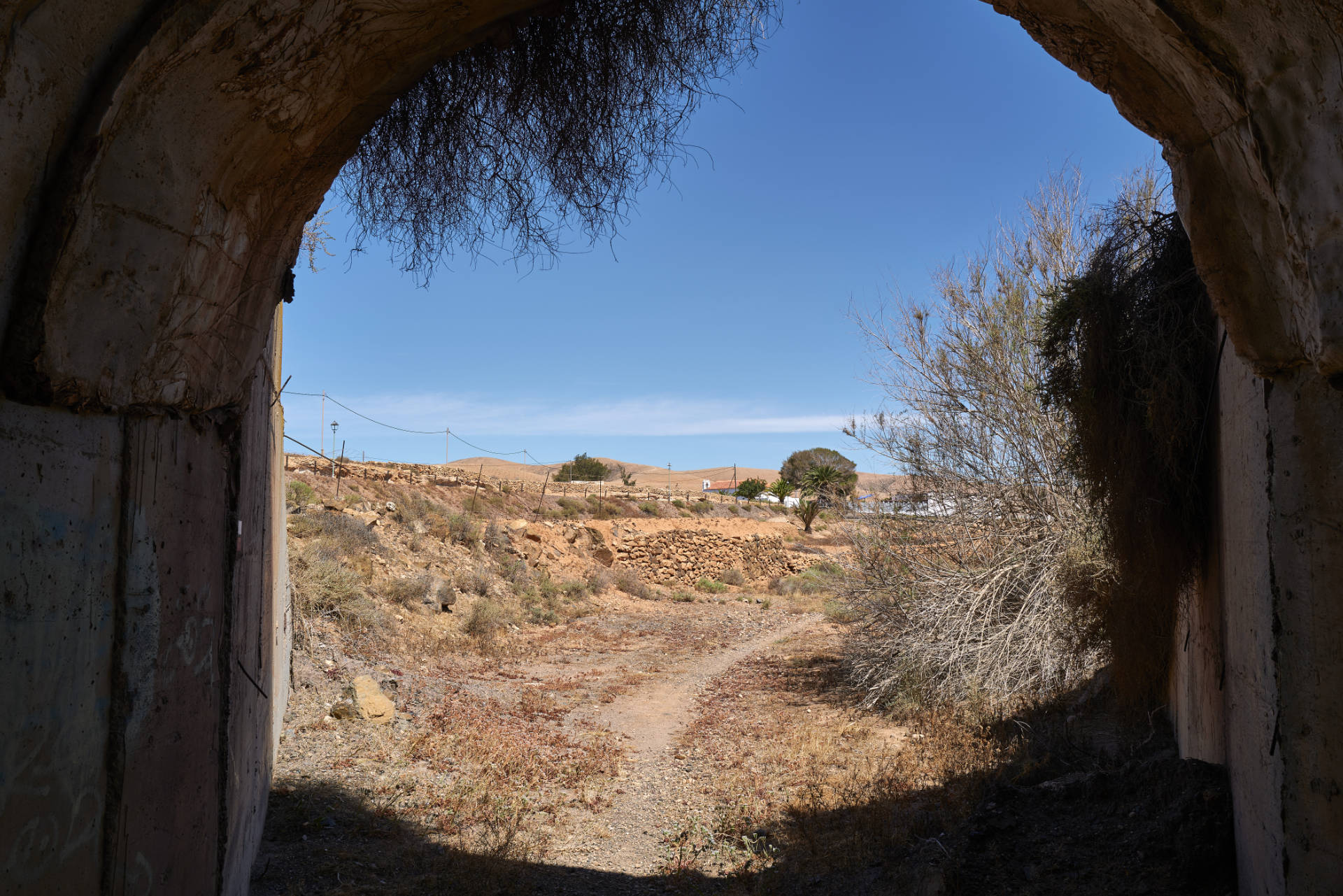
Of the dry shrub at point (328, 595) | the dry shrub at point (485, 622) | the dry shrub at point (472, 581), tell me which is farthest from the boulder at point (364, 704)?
the dry shrub at point (472, 581)

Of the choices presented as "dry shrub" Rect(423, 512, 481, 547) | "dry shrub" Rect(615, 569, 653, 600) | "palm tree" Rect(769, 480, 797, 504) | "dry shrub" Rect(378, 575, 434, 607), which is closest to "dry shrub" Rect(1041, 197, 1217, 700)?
"dry shrub" Rect(378, 575, 434, 607)

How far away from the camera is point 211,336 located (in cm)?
285

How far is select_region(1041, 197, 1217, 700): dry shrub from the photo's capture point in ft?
15.1

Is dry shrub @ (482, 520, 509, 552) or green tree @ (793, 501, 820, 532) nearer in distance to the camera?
dry shrub @ (482, 520, 509, 552)

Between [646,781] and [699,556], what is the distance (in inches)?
773

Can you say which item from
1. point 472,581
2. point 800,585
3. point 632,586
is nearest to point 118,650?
point 472,581

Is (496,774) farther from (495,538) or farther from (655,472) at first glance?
(655,472)

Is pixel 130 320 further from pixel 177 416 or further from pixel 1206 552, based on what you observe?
pixel 1206 552

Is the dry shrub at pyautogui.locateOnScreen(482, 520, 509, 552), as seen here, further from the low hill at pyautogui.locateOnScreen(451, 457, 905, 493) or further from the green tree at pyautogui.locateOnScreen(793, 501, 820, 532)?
the low hill at pyautogui.locateOnScreen(451, 457, 905, 493)

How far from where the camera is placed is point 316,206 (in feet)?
11.3

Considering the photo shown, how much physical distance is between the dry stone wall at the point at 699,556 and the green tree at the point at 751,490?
21.1 meters

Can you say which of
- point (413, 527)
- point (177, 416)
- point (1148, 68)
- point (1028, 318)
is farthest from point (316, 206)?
point (413, 527)

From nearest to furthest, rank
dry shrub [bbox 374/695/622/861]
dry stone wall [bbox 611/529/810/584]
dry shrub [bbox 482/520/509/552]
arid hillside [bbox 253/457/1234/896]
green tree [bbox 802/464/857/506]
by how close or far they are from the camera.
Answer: arid hillside [bbox 253/457/1234/896], dry shrub [bbox 374/695/622/861], green tree [bbox 802/464/857/506], dry shrub [bbox 482/520/509/552], dry stone wall [bbox 611/529/810/584]

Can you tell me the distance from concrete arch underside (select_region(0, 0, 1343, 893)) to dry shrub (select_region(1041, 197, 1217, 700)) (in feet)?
4.20
